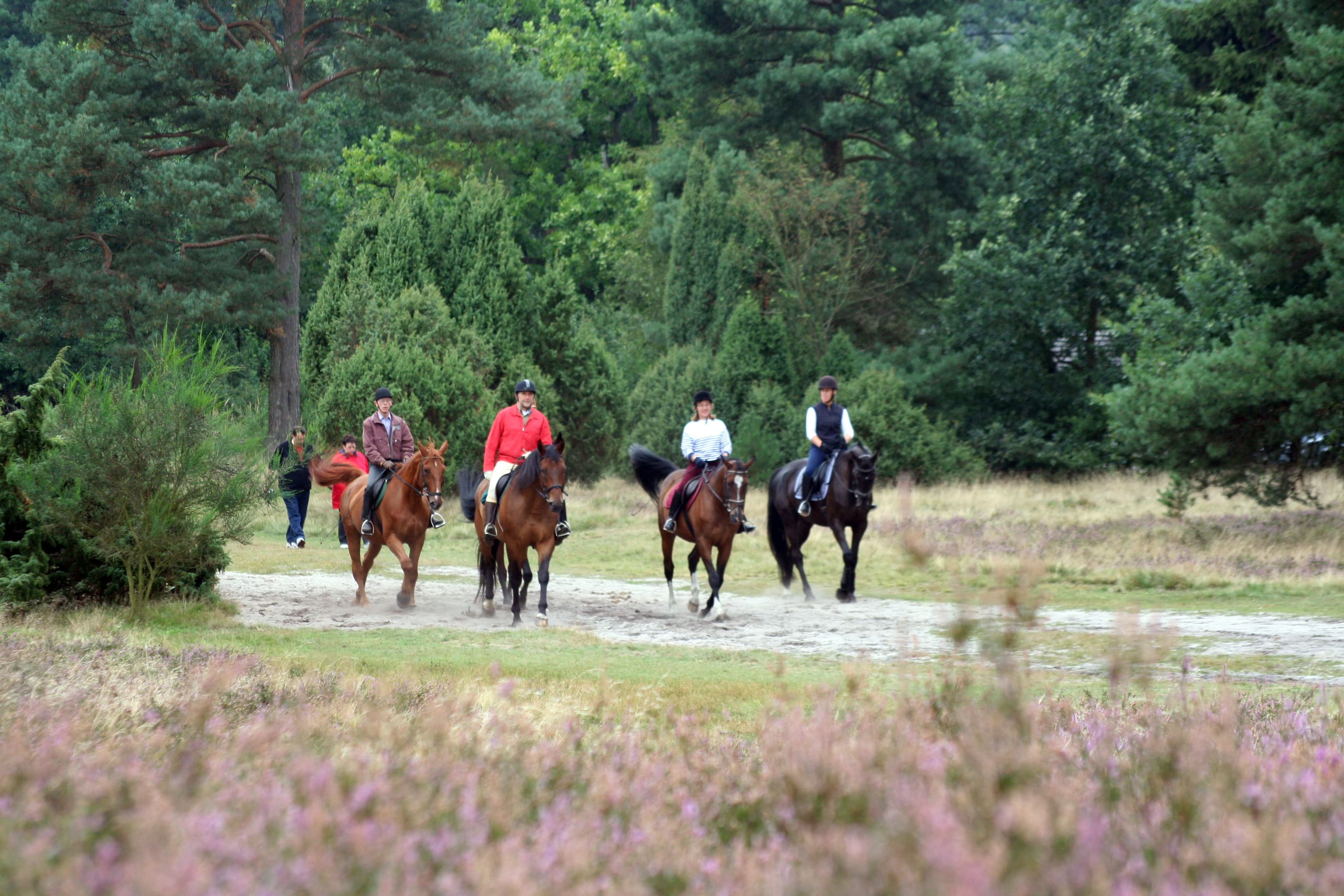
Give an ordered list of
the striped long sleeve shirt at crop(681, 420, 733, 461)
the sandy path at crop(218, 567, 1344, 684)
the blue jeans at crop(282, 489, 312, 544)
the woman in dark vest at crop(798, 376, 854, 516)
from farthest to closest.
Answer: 1. the blue jeans at crop(282, 489, 312, 544)
2. the woman in dark vest at crop(798, 376, 854, 516)
3. the striped long sleeve shirt at crop(681, 420, 733, 461)
4. the sandy path at crop(218, 567, 1344, 684)

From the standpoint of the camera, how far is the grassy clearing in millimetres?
17844

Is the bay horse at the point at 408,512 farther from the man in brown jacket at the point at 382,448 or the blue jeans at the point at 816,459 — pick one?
the blue jeans at the point at 816,459

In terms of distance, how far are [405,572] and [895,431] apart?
21347mm

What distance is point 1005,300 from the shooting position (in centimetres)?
3753

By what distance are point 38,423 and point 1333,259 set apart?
18.4m

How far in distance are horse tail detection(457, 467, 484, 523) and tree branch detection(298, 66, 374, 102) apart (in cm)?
2182

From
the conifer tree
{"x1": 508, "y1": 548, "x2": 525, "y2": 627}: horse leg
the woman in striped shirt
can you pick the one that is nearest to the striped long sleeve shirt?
the woman in striped shirt

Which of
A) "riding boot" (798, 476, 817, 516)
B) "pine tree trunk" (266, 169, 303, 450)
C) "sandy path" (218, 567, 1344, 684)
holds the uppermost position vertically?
"pine tree trunk" (266, 169, 303, 450)

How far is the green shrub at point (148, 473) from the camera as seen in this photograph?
1334 cm

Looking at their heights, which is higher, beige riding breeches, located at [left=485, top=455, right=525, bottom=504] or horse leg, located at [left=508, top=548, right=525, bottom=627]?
beige riding breeches, located at [left=485, top=455, right=525, bottom=504]

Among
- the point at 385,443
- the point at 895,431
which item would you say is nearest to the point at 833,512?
the point at 385,443

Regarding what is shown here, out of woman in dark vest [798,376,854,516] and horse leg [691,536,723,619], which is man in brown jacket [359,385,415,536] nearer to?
horse leg [691,536,723,619]

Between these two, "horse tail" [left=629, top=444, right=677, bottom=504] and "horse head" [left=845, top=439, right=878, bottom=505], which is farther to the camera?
"horse tail" [left=629, top=444, right=677, bottom=504]

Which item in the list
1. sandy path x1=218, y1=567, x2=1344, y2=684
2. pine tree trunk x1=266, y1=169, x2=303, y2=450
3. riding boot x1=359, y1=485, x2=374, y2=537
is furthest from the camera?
pine tree trunk x1=266, y1=169, x2=303, y2=450
